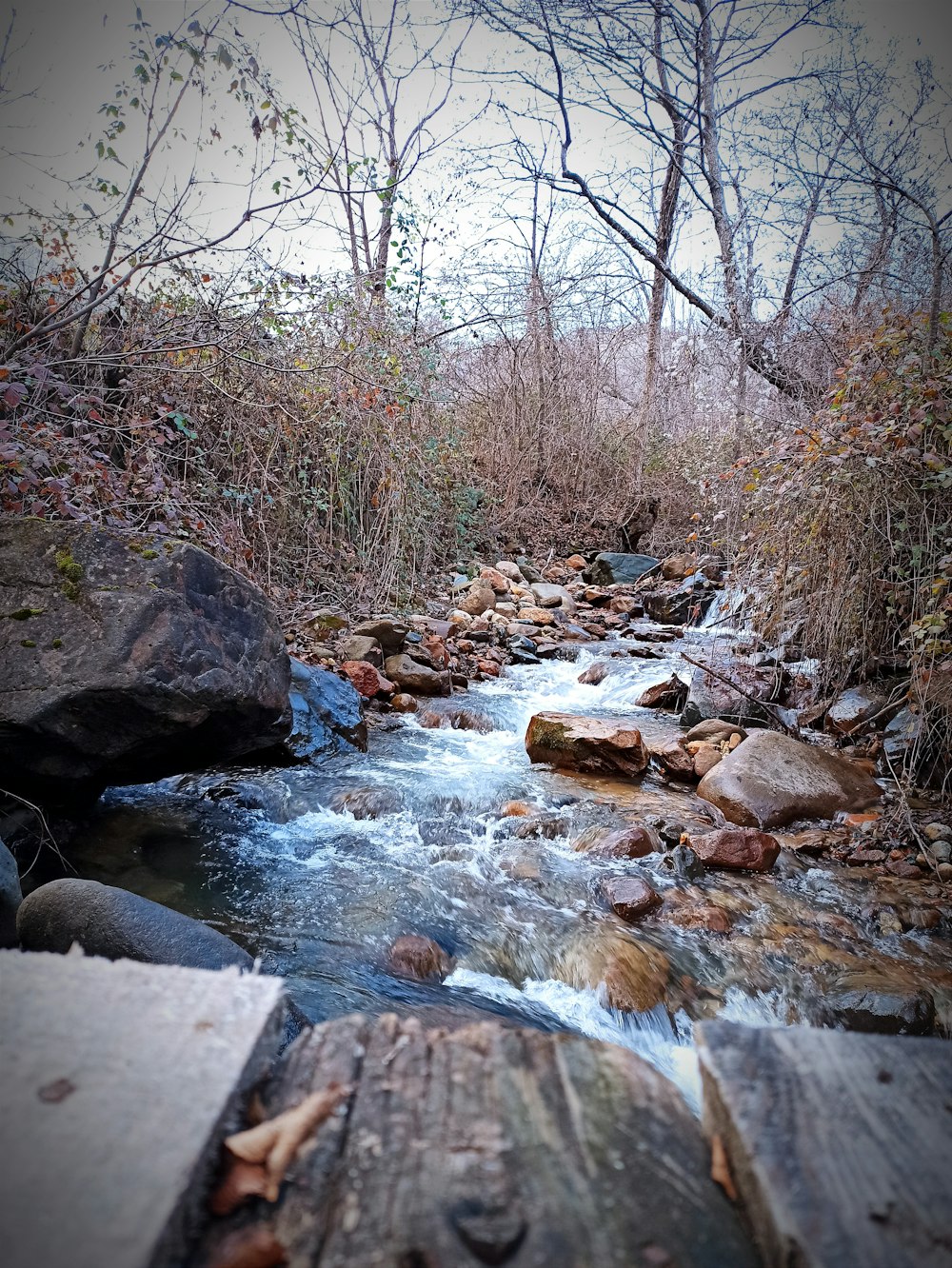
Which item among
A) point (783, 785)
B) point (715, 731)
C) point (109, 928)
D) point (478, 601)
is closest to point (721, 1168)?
point (109, 928)

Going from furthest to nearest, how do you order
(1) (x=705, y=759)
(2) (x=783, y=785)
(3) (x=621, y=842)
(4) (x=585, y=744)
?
1. (4) (x=585, y=744)
2. (1) (x=705, y=759)
3. (2) (x=783, y=785)
4. (3) (x=621, y=842)

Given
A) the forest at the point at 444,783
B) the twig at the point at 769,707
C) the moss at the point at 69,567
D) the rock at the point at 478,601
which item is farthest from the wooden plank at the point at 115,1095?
the rock at the point at 478,601

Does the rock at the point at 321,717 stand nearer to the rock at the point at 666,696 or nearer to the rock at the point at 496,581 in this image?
the rock at the point at 666,696

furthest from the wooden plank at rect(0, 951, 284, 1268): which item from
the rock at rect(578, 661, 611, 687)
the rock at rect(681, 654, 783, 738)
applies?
the rock at rect(578, 661, 611, 687)

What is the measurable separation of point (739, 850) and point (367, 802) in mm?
2013

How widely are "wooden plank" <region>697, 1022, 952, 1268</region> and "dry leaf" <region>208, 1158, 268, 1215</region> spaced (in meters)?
0.49

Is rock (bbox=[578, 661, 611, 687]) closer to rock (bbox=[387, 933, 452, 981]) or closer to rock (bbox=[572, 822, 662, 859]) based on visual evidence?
rock (bbox=[572, 822, 662, 859])

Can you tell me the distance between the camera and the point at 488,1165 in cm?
68

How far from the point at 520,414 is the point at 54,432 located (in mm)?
7904

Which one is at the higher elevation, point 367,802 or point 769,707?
point 769,707

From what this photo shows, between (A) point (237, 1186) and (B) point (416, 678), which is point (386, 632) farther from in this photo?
(A) point (237, 1186)

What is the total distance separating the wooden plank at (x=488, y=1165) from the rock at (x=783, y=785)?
10.5 ft

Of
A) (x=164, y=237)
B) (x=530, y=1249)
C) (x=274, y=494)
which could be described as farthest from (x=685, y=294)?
(x=530, y=1249)

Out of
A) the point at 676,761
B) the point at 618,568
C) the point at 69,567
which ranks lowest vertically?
the point at 676,761
